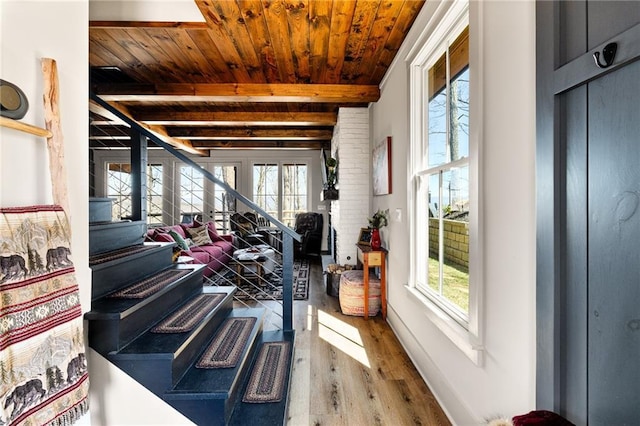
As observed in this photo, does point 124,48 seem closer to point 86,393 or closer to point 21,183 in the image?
point 21,183

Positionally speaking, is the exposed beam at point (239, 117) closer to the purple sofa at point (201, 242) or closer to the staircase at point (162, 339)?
the purple sofa at point (201, 242)

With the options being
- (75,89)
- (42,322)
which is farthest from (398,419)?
(75,89)

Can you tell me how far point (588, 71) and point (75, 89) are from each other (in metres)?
2.07

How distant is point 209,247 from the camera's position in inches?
198

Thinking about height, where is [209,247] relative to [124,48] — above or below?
below

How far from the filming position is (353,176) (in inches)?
159

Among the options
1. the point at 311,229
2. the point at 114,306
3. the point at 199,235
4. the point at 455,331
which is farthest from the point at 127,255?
the point at 311,229

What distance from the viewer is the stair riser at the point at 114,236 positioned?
191 centimetres

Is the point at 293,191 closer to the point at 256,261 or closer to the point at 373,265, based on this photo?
the point at 256,261

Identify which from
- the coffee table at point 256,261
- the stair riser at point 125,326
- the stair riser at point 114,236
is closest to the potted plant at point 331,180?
the coffee table at point 256,261

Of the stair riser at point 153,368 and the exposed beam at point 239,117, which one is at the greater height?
the exposed beam at point 239,117

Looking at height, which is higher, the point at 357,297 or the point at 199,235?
the point at 199,235

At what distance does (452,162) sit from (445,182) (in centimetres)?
19

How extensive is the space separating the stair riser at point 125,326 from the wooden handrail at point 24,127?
2.92 ft
